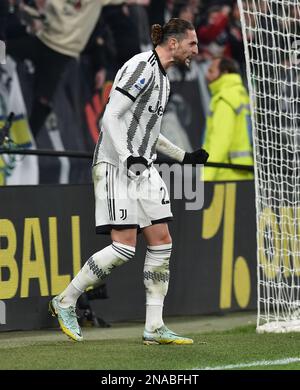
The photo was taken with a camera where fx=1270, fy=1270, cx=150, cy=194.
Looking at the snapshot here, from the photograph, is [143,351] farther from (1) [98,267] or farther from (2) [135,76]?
(2) [135,76]

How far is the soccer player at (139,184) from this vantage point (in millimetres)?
8664

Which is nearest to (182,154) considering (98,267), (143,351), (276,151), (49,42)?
(98,267)

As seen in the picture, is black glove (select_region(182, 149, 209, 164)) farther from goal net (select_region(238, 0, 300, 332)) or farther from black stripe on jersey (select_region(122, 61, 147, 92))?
goal net (select_region(238, 0, 300, 332))

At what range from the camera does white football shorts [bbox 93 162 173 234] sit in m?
8.73

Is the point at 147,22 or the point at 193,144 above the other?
the point at 147,22

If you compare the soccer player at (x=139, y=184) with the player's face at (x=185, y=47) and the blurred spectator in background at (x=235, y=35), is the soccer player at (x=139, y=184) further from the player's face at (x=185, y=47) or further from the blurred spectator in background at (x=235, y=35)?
the blurred spectator in background at (x=235, y=35)

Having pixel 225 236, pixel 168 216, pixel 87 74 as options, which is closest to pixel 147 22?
pixel 87 74

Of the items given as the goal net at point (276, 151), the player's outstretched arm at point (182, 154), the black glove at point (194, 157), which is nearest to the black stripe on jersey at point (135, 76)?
the player's outstretched arm at point (182, 154)

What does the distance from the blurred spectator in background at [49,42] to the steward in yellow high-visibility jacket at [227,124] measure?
2287mm
